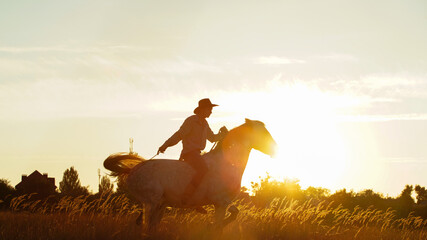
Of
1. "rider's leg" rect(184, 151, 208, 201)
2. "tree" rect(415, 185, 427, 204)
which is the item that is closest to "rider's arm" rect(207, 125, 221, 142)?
"rider's leg" rect(184, 151, 208, 201)

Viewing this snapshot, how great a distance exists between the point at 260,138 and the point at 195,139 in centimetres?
170

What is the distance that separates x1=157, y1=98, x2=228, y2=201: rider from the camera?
1327cm

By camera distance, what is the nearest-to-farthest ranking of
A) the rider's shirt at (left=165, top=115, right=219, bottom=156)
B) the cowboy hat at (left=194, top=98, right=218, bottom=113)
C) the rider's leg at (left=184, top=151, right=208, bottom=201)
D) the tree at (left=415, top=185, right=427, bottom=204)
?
the rider's leg at (left=184, top=151, right=208, bottom=201)
the rider's shirt at (left=165, top=115, right=219, bottom=156)
the cowboy hat at (left=194, top=98, right=218, bottom=113)
the tree at (left=415, top=185, right=427, bottom=204)

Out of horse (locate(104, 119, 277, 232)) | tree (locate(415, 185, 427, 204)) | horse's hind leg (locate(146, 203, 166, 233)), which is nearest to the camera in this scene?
horse's hind leg (locate(146, 203, 166, 233))

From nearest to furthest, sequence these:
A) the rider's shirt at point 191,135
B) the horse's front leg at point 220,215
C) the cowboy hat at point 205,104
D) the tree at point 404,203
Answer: the horse's front leg at point 220,215, the rider's shirt at point 191,135, the cowboy hat at point 205,104, the tree at point 404,203

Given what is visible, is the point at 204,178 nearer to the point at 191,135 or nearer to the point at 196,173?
the point at 196,173

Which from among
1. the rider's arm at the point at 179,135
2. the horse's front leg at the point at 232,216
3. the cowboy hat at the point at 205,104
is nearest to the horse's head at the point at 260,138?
the cowboy hat at the point at 205,104

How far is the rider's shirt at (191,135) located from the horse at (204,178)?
1.34 ft

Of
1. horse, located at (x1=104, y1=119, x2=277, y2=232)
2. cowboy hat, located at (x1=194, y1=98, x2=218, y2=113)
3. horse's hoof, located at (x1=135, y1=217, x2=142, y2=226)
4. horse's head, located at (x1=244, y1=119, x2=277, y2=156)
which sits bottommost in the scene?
horse's hoof, located at (x1=135, y1=217, x2=142, y2=226)

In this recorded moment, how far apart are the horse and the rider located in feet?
0.46

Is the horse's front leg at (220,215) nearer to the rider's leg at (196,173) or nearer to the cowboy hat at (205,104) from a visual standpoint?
the rider's leg at (196,173)

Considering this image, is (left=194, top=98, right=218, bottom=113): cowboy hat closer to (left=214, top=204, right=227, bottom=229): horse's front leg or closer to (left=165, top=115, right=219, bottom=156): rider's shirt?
(left=165, top=115, right=219, bottom=156): rider's shirt

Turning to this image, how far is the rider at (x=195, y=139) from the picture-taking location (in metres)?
13.3

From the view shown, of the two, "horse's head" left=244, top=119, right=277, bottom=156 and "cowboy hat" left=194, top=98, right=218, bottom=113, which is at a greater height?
"cowboy hat" left=194, top=98, right=218, bottom=113
